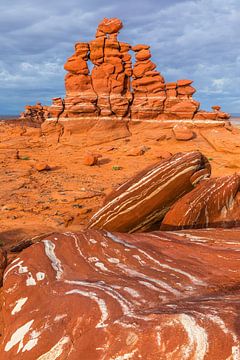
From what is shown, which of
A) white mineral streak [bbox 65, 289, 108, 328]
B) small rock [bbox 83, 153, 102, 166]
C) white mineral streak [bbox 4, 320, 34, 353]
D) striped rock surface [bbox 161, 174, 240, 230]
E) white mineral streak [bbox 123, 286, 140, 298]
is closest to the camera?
white mineral streak [bbox 65, 289, 108, 328]

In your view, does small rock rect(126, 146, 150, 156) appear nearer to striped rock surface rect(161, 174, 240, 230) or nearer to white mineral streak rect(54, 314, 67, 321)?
striped rock surface rect(161, 174, 240, 230)

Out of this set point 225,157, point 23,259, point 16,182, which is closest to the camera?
point 23,259

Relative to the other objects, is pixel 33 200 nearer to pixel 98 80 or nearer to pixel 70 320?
pixel 70 320

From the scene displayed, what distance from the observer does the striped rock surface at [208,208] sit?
8.44m

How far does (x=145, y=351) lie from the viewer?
2742 mm

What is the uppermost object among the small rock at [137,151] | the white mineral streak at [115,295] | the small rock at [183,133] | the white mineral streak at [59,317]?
the small rock at [183,133]

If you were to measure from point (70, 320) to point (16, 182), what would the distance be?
13632mm

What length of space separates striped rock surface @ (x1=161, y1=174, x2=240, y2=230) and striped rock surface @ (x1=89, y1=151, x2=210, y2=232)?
1.26ft

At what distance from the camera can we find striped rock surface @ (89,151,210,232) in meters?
8.98

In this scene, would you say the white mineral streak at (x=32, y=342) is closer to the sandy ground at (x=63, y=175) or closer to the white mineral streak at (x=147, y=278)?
the white mineral streak at (x=147, y=278)

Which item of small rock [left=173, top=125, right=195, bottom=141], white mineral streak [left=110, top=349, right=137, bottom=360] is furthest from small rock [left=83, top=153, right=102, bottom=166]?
white mineral streak [left=110, top=349, right=137, bottom=360]

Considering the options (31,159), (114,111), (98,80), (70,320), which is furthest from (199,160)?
(98,80)

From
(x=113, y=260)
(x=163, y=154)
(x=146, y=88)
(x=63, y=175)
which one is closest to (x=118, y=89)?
(x=146, y=88)

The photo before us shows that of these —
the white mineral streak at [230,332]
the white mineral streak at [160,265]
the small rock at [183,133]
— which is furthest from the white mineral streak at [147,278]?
the small rock at [183,133]
